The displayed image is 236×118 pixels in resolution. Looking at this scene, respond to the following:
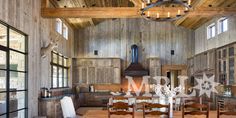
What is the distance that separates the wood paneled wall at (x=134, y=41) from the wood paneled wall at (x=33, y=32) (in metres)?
5.64

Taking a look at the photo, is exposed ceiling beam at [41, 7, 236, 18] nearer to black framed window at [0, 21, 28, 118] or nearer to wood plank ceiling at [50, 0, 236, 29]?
wood plank ceiling at [50, 0, 236, 29]

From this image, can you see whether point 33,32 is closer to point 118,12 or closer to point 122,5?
point 118,12

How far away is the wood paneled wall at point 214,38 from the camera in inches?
409

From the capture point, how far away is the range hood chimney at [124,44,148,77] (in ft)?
48.3

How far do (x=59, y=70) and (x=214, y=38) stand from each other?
6.42 m

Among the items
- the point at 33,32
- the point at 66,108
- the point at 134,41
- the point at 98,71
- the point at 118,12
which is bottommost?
the point at 66,108

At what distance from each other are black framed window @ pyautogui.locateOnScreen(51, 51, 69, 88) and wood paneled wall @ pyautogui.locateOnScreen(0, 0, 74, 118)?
3.38 feet

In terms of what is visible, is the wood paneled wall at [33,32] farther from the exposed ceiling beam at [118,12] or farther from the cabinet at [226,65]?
the cabinet at [226,65]

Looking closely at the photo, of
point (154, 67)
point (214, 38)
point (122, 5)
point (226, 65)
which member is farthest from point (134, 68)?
point (226, 65)

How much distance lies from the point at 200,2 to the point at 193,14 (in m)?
2.20

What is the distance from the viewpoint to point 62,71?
510 inches

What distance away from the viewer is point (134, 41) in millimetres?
15484

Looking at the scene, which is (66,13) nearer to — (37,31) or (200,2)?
(37,31)

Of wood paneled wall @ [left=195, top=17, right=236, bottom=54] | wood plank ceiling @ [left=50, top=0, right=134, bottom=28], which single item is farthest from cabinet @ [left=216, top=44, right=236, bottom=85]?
wood plank ceiling @ [left=50, top=0, right=134, bottom=28]
